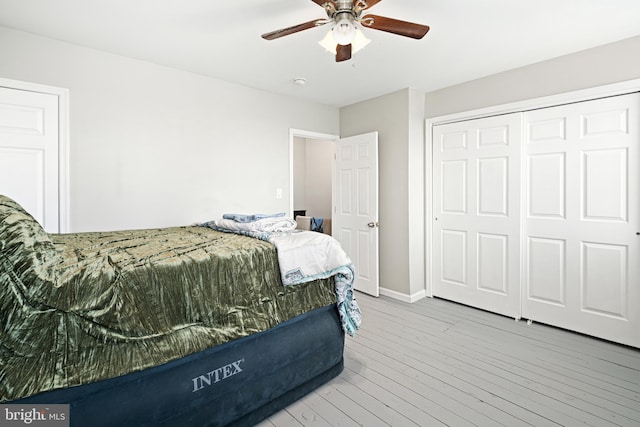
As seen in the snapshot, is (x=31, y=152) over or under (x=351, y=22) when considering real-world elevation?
under

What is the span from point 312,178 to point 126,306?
16.8 ft

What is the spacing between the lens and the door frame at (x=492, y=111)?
2580 millimetres

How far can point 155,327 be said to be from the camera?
4.39 ft

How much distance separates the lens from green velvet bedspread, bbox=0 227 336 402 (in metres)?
1.07

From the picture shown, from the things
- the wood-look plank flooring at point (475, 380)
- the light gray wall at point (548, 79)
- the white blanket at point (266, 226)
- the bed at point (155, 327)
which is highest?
the light gray wall at point (548, 79)

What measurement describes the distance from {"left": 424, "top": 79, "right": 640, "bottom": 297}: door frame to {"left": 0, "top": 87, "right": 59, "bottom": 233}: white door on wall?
3.67 meters

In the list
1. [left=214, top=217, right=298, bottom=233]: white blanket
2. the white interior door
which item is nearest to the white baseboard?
the white interior door

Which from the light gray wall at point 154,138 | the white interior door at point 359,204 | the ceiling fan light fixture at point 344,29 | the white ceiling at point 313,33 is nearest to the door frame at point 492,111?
the white ceiling at point 313,33

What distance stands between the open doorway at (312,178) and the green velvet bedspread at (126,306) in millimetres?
4092

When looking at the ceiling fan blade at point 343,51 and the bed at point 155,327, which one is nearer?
the bed at point 155,327

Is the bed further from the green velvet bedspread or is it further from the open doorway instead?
the open doorway

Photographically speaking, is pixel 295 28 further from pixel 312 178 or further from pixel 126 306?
pixel 312 178

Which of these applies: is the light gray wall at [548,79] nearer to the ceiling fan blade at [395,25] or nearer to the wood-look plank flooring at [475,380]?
the ceiling fan blade at [395,25]

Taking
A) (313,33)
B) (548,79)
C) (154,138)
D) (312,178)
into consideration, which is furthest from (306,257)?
(312,178)
